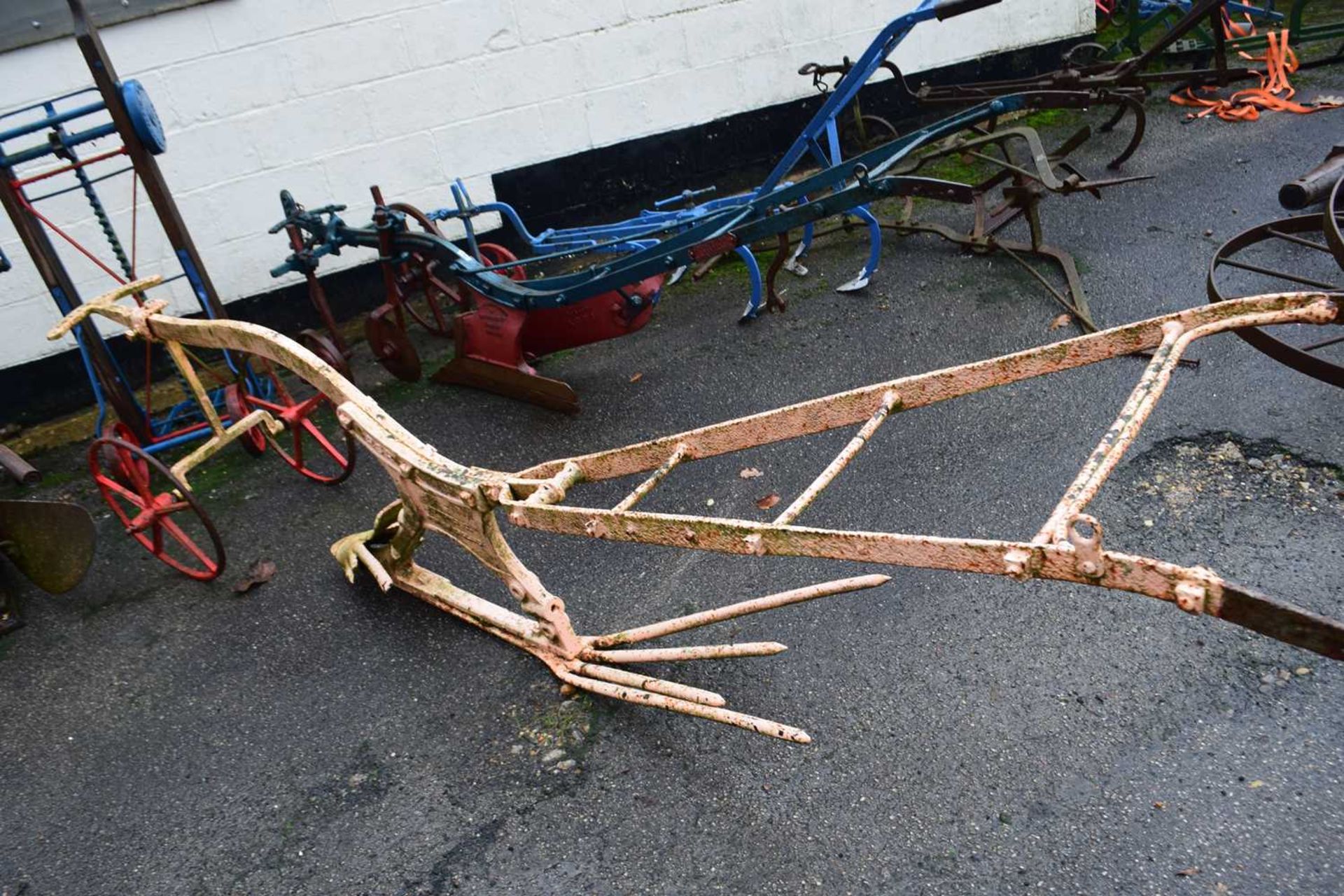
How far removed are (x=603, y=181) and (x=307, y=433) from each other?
8.24 ft

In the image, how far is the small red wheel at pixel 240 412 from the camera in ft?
13.6

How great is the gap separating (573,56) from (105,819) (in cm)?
461

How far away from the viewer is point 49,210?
499 cm

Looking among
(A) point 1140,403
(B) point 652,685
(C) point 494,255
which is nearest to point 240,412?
(C) point 494,255

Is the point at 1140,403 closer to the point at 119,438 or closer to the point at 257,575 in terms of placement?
the point at 257,575

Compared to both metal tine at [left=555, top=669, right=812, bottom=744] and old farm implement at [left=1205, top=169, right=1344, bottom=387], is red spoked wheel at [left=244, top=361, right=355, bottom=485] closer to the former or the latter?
metal tine at [left=555, top=669, right=812, bottom=744]

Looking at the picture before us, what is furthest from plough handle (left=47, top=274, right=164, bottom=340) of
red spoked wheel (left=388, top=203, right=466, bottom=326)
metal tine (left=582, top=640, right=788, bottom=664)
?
metal tine (left=582, top=640, right=788, bottom=664)

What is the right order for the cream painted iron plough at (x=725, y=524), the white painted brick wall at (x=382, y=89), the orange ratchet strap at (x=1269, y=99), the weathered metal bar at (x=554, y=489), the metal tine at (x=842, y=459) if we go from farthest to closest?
the orange ratchet strap at (x=1269, y=99)
the white painted brick wall at (x=382, y=89)
the weathered metal bar at (x=554, y=489)
the metal tine at (x=842, y=459)
the cream painted iron plough at (x=725, y=524)

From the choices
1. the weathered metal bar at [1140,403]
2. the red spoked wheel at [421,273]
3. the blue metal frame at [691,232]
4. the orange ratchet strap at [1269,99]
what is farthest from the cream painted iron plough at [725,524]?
the orange ratchet strap at [1269,99]

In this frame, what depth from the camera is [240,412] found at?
13.6ft

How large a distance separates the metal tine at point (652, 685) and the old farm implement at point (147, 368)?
5.41ft

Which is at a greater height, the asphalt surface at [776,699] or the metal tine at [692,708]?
the metal tine at [692,708]

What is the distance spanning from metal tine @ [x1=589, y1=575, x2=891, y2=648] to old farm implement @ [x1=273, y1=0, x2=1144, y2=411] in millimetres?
1710

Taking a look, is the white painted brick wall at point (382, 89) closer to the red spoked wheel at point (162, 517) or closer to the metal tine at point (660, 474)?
the red spoked wheel at point (162, 517)
